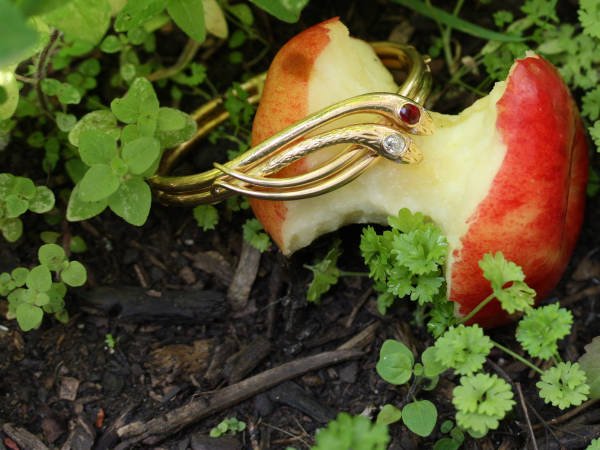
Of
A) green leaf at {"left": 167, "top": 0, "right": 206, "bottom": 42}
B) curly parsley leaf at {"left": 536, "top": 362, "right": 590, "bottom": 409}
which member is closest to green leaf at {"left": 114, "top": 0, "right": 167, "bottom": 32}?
green leaf at {"left": 167, "top": 0, "right": 206, "bottom": 42}

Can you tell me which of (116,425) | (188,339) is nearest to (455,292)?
(188,339)

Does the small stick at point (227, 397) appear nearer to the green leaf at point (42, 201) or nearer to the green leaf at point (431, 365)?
the green leaf at point (431, 365)

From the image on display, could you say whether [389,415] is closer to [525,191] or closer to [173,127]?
[525,191]

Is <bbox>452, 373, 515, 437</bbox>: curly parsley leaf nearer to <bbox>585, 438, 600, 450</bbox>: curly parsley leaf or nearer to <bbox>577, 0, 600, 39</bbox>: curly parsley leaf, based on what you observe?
<bbox>585, 438, 600, 450</bbox>: curly parsley leaf

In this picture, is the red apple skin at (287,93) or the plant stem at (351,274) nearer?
the red apple skin at (287,93)

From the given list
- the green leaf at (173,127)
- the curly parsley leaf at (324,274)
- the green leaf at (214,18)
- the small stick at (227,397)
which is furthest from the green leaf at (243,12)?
the small stick at (227,397)
